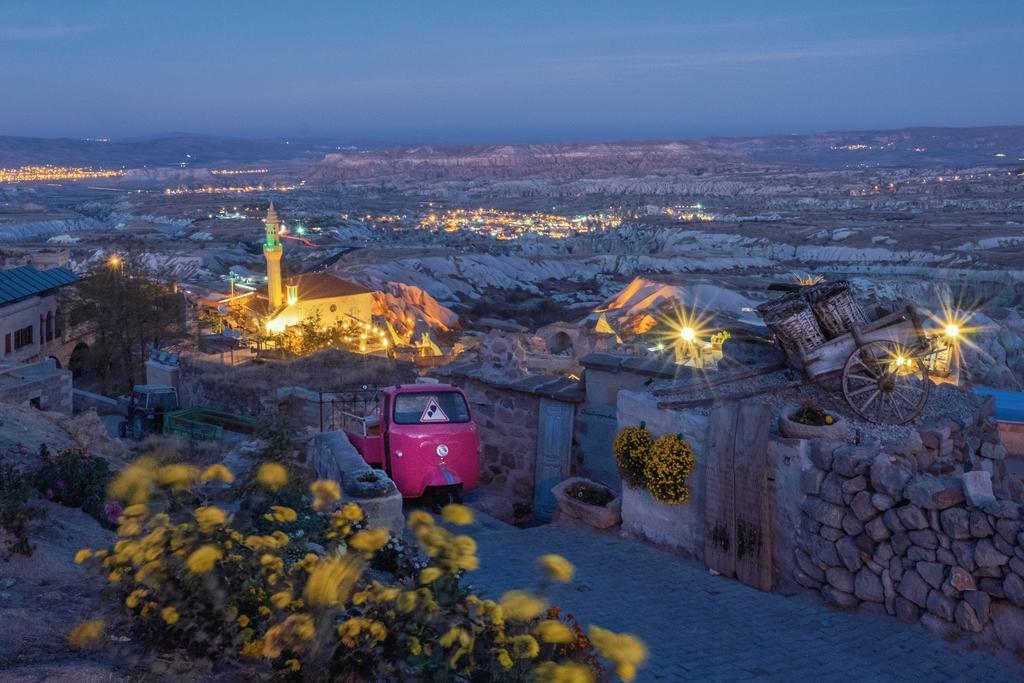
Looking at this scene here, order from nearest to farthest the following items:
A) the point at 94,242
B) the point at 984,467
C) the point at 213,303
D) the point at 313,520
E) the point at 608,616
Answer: the point at 313,520 < the point at 608,616 < the point at 984,467 < the point at 213,303 < the point at 94,242

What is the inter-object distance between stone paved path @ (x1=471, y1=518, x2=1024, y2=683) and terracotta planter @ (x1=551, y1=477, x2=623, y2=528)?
29cm

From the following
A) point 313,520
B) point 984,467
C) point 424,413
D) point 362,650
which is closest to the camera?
point 362,650

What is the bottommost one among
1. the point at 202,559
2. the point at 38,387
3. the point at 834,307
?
the point at 38,387

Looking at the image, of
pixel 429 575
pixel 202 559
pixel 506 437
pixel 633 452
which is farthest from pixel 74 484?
pixel 429 575

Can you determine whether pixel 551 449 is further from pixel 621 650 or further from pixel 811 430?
pixel 621 650

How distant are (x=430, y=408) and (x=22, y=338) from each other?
916 inches

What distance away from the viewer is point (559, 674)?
3.68 metres

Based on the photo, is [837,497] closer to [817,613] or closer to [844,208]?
[817,613]

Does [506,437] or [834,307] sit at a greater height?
[834,307]

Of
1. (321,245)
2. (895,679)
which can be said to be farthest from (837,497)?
(321,245)

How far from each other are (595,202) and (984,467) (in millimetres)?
140676

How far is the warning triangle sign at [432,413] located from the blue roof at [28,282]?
2209 centimetres

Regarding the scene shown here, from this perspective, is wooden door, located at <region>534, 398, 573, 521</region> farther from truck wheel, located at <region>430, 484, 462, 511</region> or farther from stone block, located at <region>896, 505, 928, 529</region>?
stone block, located at <region>896, 505, 928, 529</region>

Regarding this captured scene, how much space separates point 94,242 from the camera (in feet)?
246
